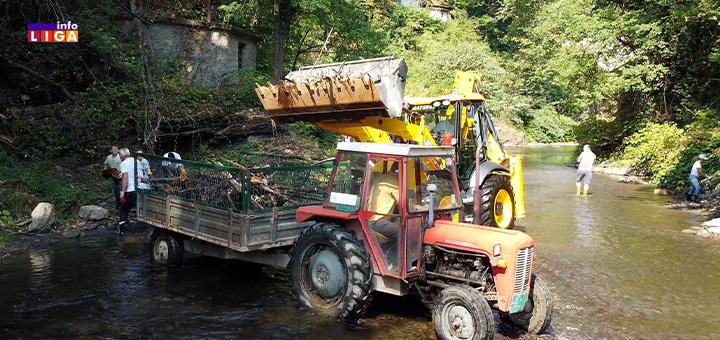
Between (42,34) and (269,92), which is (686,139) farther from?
(42,34)

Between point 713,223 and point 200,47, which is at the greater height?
point 200,47

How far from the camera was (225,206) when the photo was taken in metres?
7.57

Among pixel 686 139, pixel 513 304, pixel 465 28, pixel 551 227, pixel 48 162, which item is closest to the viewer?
pixel 513 304

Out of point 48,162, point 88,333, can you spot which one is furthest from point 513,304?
point 48,162

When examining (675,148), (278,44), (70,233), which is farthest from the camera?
(675,148)

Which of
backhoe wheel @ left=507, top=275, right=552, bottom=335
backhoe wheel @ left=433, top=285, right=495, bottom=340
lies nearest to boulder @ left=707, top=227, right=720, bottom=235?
backhoe wheel @ left=507, top=275, right=552, bottom=335

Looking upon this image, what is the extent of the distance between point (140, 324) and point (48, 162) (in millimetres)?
8597

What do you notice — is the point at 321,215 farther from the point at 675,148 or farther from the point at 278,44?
the point at 675,148

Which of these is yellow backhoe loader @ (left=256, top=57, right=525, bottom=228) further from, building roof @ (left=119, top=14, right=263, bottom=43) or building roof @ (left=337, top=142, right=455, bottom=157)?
building roof @ (left=119, top=14, right=263, bottom=43)

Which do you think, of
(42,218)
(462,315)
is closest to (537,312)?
(462,315)

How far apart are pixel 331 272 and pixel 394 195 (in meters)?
1.16

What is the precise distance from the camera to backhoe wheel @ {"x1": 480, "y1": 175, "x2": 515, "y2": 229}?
9656mm

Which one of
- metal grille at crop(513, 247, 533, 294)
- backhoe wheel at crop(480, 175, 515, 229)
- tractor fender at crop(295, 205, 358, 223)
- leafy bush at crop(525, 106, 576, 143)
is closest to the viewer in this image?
metal grille at crop(513, 247, 533, 294)

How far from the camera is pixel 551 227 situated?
473 inches
